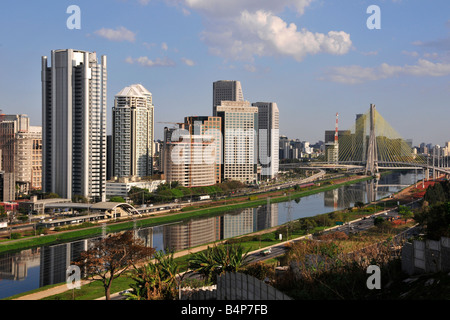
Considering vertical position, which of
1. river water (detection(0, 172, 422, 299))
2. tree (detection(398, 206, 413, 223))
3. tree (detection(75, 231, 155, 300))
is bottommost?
river water (detection(0, 172, 422, 299))

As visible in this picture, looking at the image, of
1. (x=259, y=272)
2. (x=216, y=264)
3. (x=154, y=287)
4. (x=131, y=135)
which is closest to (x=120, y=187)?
(x=131, y=135)

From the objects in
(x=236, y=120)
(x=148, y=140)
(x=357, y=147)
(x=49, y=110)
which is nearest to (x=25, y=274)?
(x=49, y=110)

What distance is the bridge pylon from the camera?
1406 inches

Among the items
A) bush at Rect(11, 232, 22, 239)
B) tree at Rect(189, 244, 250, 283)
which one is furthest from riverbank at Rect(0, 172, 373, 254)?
tree at Rect(189, 244, 250, 283)

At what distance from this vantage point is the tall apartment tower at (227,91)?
4550 centimetres

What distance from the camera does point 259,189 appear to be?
88.1ft

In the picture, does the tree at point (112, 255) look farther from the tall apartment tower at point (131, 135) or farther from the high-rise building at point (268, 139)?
the high-rise building at point (268, 139)

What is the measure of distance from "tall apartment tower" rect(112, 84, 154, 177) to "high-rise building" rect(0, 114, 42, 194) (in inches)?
160

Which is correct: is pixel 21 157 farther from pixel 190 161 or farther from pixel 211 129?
pixel 211 129

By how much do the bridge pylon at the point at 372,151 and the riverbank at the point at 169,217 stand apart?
824cm

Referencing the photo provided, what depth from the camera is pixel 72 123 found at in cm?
1872

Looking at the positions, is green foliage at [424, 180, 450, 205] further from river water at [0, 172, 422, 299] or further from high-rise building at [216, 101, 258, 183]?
high-rise building at [216, 101, 258, 183]

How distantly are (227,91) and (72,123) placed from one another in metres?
28.4

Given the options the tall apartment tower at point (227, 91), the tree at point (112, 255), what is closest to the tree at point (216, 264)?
the tree at point (112, 255)
